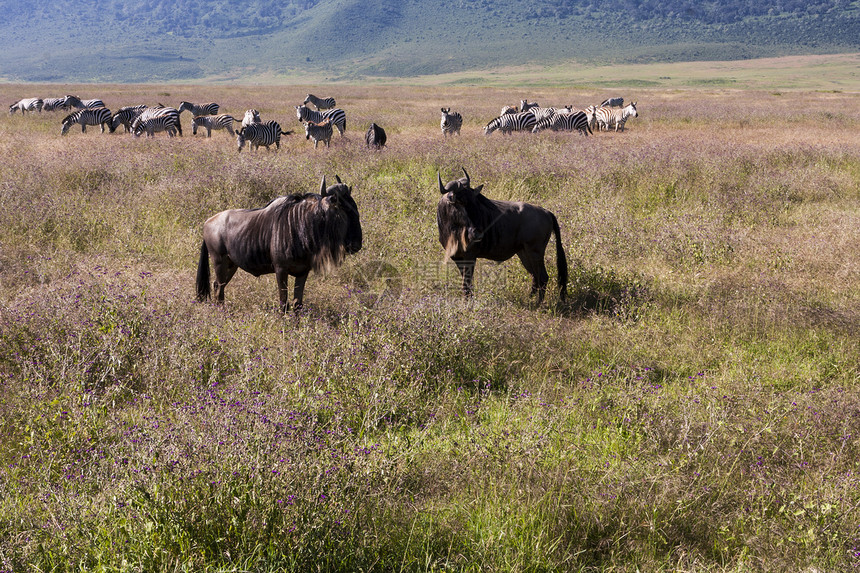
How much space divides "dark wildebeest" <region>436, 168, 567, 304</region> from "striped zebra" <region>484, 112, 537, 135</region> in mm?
16635

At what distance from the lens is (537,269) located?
6.66 metres

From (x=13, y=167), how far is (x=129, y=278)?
6.44 metres

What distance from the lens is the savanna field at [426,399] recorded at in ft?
8.71

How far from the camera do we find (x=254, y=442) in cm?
278

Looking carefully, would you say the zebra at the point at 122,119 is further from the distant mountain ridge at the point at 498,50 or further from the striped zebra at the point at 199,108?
the distant mountain ridge at the point at 498,50

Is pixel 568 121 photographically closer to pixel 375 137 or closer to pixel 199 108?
pixel 375 137

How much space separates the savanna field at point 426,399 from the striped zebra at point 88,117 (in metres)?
16.0

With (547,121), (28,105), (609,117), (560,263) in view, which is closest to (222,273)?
(560,263)

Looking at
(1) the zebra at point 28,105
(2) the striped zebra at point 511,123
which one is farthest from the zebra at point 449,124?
(1) the zebra at point 28,105

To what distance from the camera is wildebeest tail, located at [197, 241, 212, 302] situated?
5.90 m

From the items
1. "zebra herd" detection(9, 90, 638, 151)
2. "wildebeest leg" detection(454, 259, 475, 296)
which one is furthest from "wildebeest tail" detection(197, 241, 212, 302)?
Answer: "zebra herd" detection(9, 90, 638, 151)

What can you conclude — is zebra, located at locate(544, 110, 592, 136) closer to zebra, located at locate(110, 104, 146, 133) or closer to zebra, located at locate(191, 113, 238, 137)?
zebra, located at locate(191, 113, 238, 137)

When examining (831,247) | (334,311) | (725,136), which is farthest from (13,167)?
(725,136)

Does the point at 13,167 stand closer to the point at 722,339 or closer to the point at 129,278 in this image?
the point at 129,278
